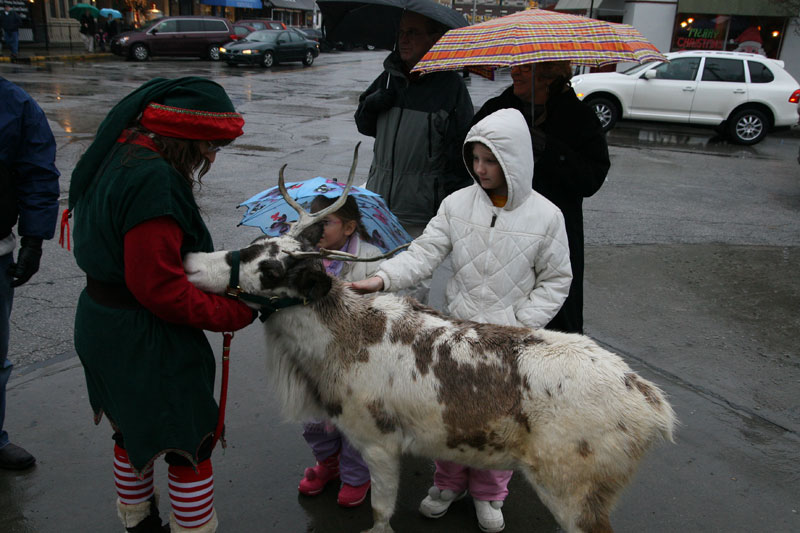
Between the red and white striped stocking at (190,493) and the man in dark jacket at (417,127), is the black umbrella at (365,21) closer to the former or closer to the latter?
the man in dark jacket at (417,127)

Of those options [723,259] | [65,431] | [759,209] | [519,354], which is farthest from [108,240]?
[759,209]

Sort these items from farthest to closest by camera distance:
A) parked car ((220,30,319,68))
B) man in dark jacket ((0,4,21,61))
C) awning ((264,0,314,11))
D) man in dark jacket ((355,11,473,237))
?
1. awning ((264,0,314,11))
2. parked car ((220,30,319,68))
3. man in dark jacket ((0,4,21,61))
4. man in dark jacket ((355,11,473,237))

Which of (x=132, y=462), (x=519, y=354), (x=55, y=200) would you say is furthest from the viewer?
(x=55, y=200)

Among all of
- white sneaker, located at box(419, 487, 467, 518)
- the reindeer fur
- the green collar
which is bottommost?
white sneaker, located at box(419, 487, 467, 518)

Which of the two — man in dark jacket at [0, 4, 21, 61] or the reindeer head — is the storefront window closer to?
the reindeer head

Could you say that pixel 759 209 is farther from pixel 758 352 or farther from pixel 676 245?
pixel 758 352

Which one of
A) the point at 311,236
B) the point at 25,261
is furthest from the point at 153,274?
the point at 25,261

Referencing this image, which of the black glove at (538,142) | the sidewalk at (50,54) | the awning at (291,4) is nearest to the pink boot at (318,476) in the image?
the black glove at (538,142)

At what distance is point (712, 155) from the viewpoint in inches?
552

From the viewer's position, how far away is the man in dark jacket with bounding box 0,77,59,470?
9.83 feet

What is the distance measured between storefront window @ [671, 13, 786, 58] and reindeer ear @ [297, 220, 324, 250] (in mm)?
23799

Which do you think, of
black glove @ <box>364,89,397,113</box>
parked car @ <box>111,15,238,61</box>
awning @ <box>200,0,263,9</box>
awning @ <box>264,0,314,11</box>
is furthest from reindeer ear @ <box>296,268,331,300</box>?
awning @ <box>264,0,314,11</box>

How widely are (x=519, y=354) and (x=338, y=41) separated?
3.55m

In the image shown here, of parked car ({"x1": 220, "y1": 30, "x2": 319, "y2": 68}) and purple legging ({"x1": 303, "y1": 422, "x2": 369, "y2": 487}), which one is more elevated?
parked car ({"x1": 220, "y1": 30, "x2": 319, "y2": 68})
